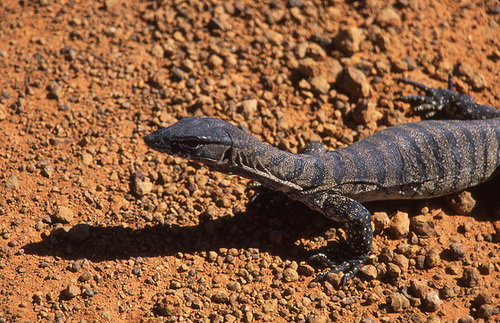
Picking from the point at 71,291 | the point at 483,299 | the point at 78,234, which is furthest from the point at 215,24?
the point at 483,299

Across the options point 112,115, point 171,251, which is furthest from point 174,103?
point 171,251

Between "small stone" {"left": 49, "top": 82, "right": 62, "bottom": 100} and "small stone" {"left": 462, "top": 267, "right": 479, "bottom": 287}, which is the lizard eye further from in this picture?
"small stone" {"left": 462, "top": 267, "right": 479, "bottom": 287}

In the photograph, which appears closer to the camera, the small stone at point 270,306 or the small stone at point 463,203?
the small stone at point 270,306

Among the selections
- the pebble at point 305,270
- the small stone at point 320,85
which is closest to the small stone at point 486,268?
the pebble at point 305,270

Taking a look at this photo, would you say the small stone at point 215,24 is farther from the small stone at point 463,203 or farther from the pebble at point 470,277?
the pebble at point 470,277

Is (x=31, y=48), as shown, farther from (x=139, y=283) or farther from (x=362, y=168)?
(x=362, y=168)

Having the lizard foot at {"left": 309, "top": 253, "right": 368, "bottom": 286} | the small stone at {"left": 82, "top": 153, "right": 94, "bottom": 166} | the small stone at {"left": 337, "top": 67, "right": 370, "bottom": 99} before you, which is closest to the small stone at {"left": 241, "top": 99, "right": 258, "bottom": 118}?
the small stone at {"left": 337, "top": 67, "right": 370, "bottom": 99}

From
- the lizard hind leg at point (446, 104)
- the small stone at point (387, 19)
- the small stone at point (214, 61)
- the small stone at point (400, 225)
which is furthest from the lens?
the small stone at point (387, 19)
